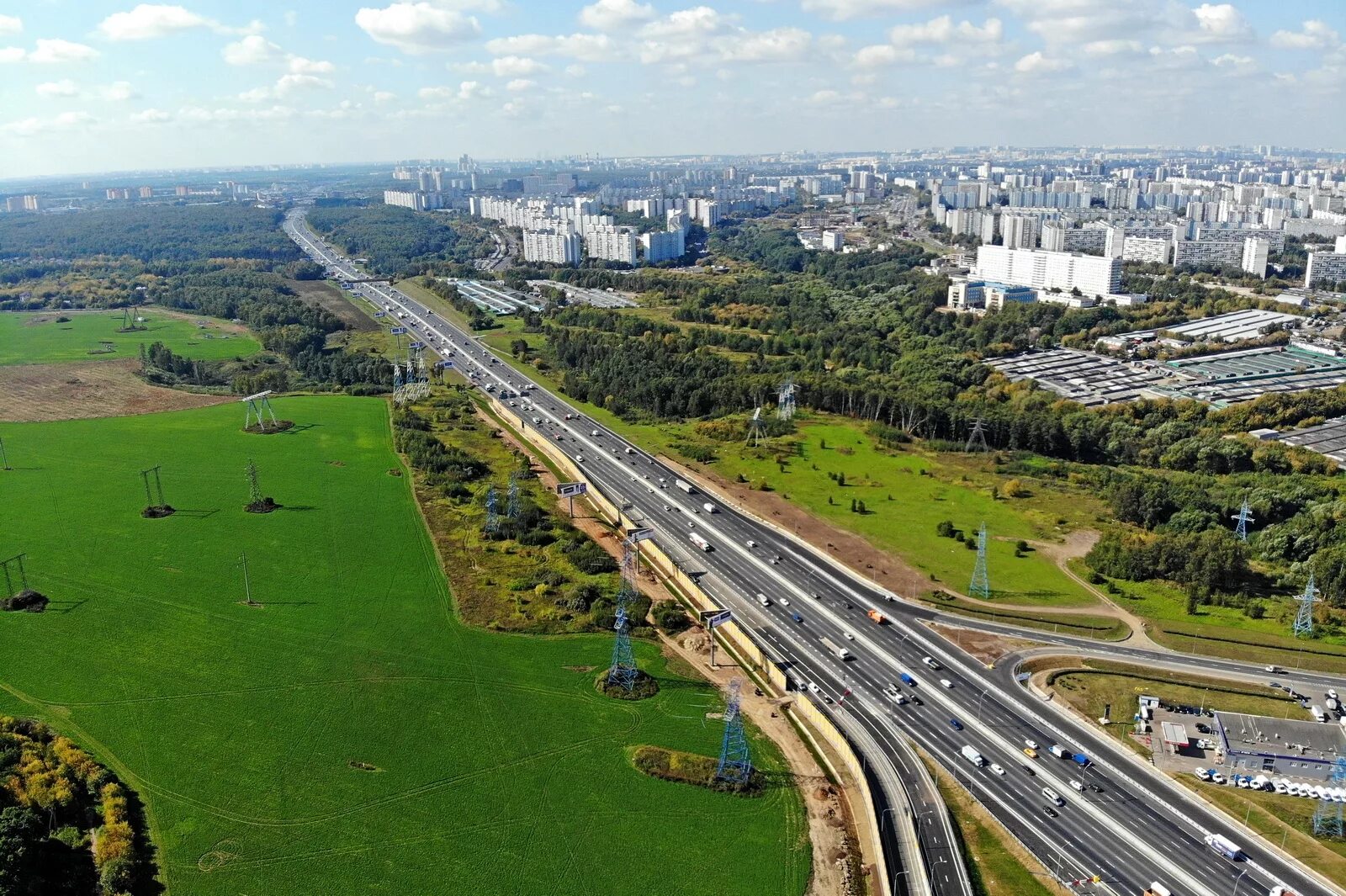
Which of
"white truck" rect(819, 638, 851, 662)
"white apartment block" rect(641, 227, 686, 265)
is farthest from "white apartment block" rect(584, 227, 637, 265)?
"white truck" rect(819, 638, 851, 662)

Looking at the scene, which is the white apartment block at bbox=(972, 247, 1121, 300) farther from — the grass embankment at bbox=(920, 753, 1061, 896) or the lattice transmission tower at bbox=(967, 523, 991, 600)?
the grass embankment at bbox=(920, 753, 1061, 896)

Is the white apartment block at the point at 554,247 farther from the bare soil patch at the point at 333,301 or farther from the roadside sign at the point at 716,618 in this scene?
the roadside sign at the point at 716,618

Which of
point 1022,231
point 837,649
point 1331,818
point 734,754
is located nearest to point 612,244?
point 1022,231

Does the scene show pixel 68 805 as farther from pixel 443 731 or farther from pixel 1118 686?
pixel 1118 686

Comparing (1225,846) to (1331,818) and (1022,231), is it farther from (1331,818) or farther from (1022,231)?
(1022,231)

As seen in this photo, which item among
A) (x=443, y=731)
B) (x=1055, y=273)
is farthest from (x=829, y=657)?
(x=1055, y=273)
